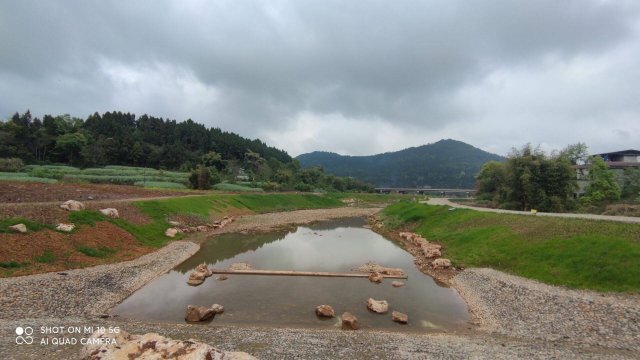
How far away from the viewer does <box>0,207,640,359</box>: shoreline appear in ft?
46.1

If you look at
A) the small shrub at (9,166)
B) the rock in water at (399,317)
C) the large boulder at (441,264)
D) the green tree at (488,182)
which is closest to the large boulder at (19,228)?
the rock in water at (399,317)

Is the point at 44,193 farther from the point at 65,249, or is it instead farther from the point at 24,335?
the point at 24,335

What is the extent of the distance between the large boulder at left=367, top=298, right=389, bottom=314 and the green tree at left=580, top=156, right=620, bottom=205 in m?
52.9

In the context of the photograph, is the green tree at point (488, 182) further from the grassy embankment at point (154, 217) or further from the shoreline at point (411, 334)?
the shoreline at point (411, 334)

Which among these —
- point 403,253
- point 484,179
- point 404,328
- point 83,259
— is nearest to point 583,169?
point 484,179

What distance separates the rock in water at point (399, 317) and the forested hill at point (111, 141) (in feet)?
349

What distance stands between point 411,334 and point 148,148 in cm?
12625

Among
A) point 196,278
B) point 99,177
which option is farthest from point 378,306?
point 99,177

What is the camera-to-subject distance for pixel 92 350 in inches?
360

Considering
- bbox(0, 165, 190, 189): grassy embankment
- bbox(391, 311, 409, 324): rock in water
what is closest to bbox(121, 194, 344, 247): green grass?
bbox(0, 165, 190, 189): grassy embankment

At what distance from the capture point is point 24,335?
45.7 feet

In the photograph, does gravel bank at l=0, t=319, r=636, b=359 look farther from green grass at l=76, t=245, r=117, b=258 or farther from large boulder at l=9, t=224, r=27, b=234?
large boulder at l=9, t=224, r=27, b=234

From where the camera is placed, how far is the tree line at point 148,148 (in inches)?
3649

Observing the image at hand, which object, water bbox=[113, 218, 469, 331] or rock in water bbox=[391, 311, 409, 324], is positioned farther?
water bbox=[113, 218, 469, 331]
